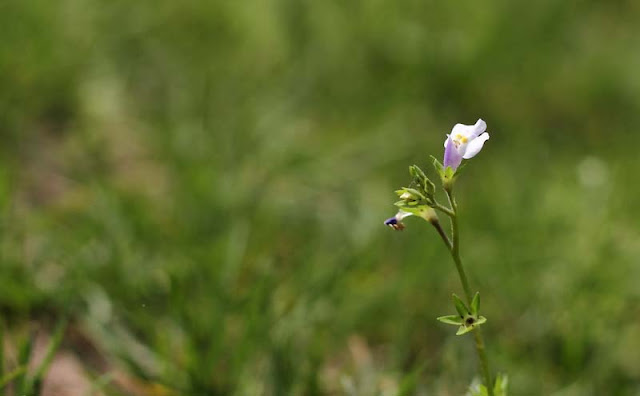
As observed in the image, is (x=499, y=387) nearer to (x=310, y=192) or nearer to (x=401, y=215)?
(x=401, y=215)

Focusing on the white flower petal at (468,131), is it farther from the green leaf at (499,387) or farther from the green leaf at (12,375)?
the green leaf at (12,375)

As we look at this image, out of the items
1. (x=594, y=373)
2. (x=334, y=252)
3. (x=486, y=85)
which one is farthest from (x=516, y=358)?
(x=486, y=85)

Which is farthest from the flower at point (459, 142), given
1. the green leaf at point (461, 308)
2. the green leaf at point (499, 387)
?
the green leaf at point (499, 387)

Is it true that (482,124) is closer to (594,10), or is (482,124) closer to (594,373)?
(594,373)

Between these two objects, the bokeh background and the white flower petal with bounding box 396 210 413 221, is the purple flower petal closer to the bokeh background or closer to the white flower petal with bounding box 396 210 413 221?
the white flower petal with bounding box 396 210 413 221

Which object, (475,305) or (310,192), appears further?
(310,192)

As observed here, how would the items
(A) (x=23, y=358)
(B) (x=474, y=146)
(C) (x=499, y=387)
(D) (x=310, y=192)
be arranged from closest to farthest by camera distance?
(B) (x=474, y=146) → (C) (x=499, y=387) → (A) (x=23, y=358) → (D) (x=310, y=192)

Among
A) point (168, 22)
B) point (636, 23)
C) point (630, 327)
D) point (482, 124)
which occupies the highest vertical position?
point (636, 23)

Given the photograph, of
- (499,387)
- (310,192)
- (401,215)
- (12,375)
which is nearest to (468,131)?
(401,215)
